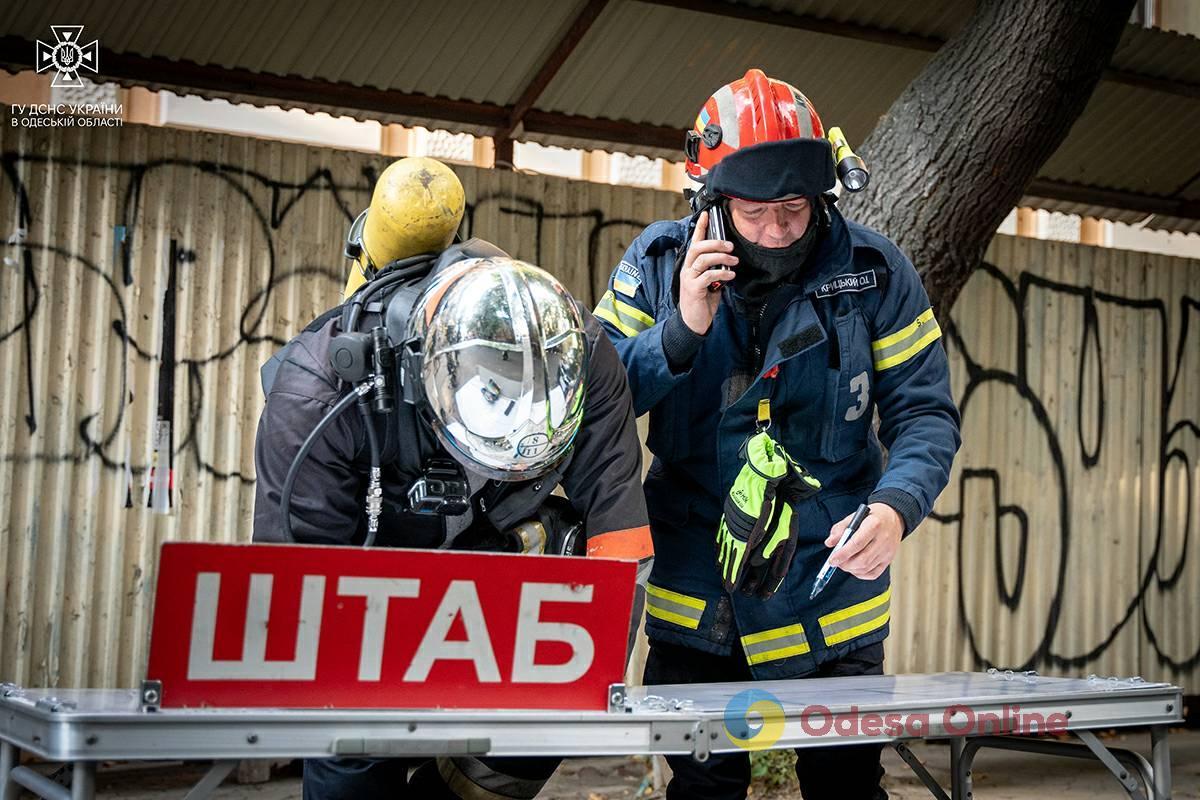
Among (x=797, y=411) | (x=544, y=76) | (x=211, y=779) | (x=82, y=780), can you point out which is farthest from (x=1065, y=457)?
(x=82, y=780)

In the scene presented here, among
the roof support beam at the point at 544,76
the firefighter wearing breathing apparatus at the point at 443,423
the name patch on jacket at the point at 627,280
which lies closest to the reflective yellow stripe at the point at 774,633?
the firefighter wearing breathing apparatus at the point at 443,423

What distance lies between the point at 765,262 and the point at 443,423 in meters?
0.97

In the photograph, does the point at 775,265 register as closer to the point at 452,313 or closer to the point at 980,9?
the point at 452,313

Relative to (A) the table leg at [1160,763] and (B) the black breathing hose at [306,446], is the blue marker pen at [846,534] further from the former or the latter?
(B) the black breathing hose at [306,446]

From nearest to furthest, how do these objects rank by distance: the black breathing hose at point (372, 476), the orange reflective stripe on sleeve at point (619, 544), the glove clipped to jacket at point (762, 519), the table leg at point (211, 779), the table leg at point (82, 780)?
1. the table leg at point (82, 780)
2. the table leg at point (211, 779)
3. the black breathing hose at point (372, 476)
4. the orange reflective stripe on sleeve at point (619, 544)
5. the glove clipped to jacket at point (762, 519)

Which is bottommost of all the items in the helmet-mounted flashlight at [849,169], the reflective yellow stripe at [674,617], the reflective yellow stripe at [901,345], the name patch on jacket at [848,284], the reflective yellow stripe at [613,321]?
the reflective yellow stripe at [674,617]

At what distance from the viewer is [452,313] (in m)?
2.43

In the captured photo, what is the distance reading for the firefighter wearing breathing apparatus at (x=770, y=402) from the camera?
2955 millimetres

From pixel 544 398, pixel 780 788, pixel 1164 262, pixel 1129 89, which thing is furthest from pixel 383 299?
pixel 1164 262

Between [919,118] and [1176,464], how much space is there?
164 inches

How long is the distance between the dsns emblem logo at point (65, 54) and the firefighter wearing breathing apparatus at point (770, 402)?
3.35 metres

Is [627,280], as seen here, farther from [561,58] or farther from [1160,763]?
[561,58]

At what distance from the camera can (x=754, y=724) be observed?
2.29m

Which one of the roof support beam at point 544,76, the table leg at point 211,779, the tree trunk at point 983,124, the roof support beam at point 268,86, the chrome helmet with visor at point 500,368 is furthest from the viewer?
the roof support beam at point 544,76
